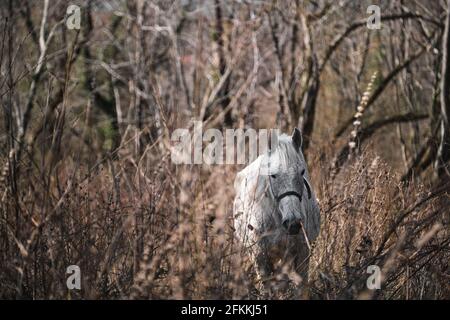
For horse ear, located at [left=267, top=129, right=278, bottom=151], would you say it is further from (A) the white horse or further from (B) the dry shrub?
(B) the dry shrub

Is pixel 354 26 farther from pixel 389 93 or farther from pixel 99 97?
pixel 99 97

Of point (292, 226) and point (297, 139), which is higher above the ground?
point (297, 139)

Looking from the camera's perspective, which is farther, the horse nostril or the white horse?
the white horse

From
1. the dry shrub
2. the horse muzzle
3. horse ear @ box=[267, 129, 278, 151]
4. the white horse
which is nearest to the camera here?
the dry shrub

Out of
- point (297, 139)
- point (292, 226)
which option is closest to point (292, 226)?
point (292, 226)

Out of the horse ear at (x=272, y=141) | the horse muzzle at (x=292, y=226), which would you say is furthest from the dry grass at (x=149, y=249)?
the horse ear at (x=272, y=141)

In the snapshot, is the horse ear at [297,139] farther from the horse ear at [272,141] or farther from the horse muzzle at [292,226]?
the horse muzzle at [292,226]

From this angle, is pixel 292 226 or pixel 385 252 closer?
pixel 385 252

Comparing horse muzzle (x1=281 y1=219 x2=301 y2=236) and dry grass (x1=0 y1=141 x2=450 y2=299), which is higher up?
horse muzzle (x1=281 y1=219 x2=301 y2=236)

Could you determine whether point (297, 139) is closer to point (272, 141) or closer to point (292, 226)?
point (272, 141)

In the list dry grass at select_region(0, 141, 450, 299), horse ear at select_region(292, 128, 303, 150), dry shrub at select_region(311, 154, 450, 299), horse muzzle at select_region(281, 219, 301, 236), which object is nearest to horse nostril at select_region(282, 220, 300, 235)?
horse muzzle at select_region(281, 219, 301, 236)

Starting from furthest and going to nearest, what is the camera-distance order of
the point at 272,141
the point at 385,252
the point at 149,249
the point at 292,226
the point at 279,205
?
the point at 272,141
the point at 279,205
the point at 292,226
the point at 385,252
the point at 149,249

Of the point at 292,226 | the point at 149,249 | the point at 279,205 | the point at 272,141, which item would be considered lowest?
the point at 149,249
